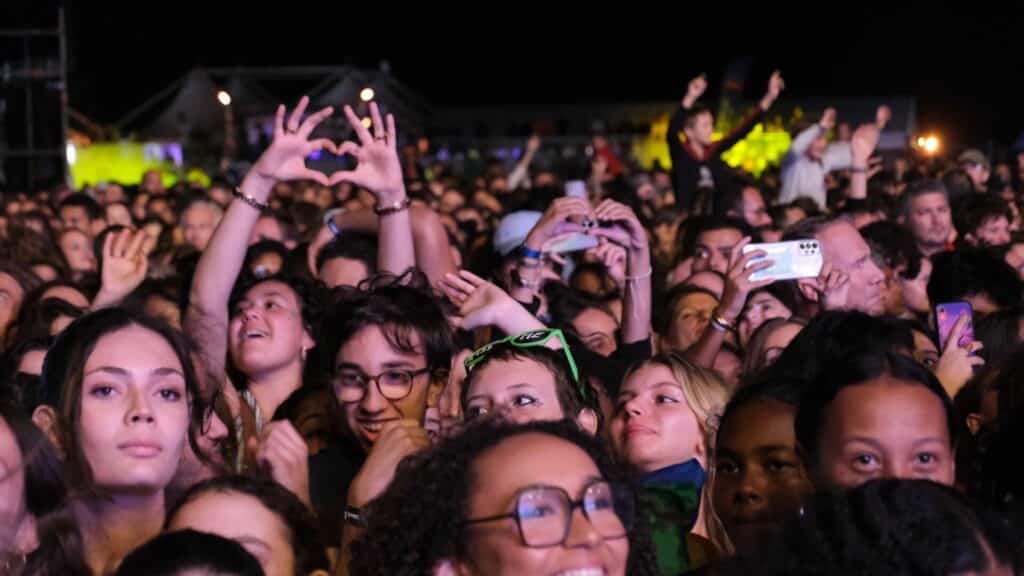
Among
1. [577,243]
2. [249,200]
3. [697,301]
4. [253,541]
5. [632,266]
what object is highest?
[249,200]

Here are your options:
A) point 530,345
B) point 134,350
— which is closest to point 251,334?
point 134,350

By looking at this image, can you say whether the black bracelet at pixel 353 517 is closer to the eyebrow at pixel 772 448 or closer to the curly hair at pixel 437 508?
the curly hair at pixel 437 508

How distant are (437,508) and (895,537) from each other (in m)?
0.84

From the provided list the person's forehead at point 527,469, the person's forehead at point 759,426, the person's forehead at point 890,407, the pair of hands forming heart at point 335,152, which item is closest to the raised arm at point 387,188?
the pair of hands forming heart at point 335,152

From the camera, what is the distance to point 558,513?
2.88 meters

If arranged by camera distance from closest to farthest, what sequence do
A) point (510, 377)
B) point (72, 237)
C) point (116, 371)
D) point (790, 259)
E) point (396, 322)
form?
point (116, 371), point (510, 377), point (396, 322), point (790, 259), point (72, 237)

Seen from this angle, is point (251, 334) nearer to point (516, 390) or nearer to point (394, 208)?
point (394, 208)

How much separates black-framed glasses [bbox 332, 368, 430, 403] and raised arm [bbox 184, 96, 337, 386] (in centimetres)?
50

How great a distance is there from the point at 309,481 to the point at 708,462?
1049mm

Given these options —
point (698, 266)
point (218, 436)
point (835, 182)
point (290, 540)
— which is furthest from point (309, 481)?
point (835, 182)

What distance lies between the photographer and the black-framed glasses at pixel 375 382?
4582 millimetres

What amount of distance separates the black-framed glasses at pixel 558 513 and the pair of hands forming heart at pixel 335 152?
2.47m

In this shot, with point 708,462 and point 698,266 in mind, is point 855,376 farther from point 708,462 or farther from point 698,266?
point 698,266

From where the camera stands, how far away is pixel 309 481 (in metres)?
4.47
